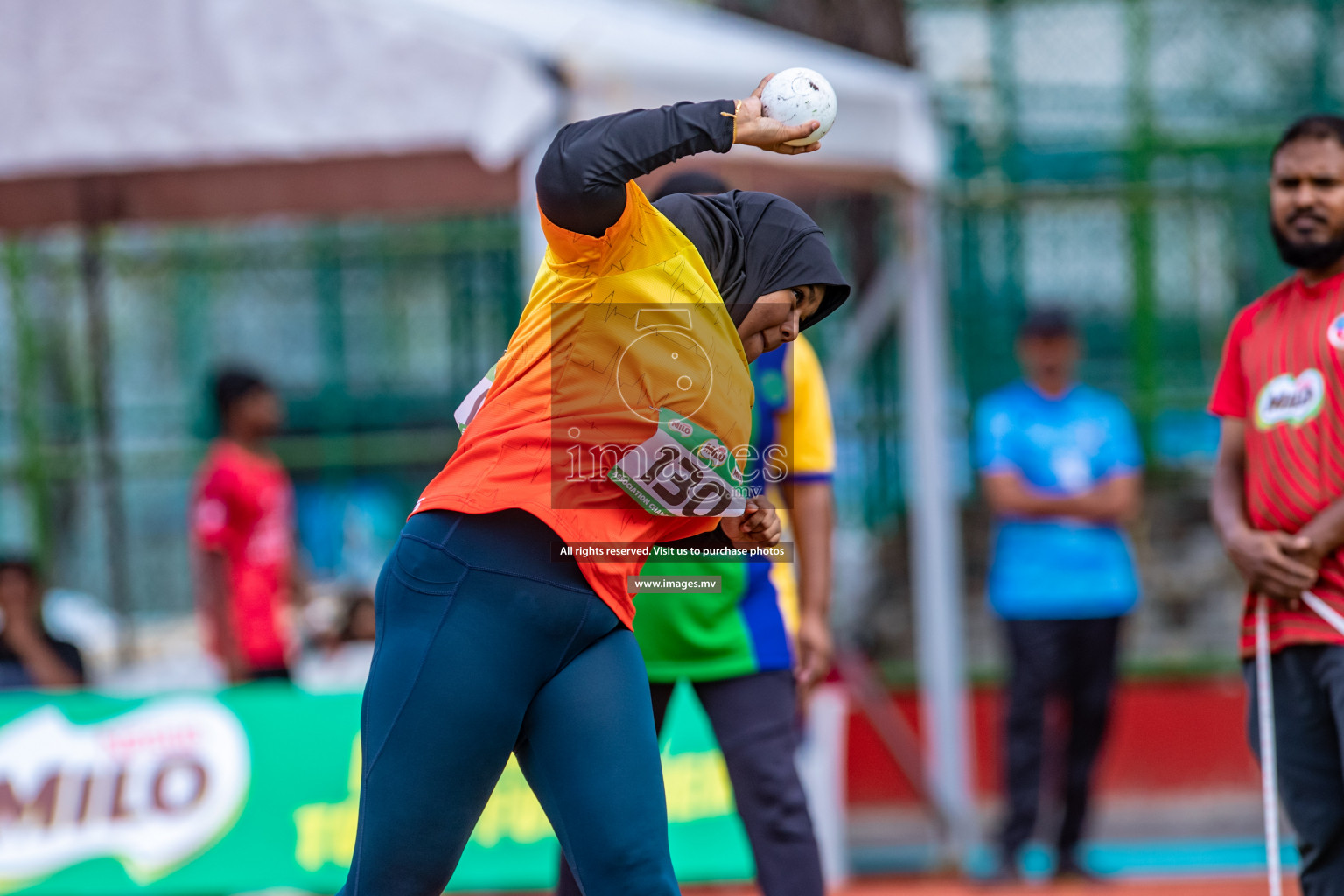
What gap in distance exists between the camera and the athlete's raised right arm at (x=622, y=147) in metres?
2.26

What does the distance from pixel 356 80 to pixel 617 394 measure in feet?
9.82

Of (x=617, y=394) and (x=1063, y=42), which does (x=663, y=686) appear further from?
(x=1063, y=42)

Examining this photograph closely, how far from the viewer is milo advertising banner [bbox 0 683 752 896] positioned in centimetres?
532

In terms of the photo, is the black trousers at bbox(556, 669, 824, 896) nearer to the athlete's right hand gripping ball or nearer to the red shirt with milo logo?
the red shirt with milo logo

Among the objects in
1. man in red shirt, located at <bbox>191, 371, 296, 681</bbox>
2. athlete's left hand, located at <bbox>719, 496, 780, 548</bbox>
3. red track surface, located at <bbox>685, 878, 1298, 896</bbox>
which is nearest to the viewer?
athlete's left hand, located at <bbox>719, 496, 780, 548</bbox>

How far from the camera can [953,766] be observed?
5.80 meters

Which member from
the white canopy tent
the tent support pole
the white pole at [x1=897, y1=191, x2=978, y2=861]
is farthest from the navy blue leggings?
the tent support pole

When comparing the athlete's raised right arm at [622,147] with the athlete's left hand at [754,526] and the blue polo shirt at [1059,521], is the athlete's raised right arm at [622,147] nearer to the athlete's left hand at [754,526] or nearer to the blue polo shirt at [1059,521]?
the athlete's left hand at [754,526]

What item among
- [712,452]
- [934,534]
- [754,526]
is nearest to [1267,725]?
[754,526]

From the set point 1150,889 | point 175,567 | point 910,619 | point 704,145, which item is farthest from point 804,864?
point 175,567

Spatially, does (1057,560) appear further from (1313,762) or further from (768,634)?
(768,634)

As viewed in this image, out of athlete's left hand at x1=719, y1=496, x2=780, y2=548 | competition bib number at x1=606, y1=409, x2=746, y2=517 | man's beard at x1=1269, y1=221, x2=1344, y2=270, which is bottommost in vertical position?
athlete's left hand at x1=719, y1=496, x2=780, y2=548

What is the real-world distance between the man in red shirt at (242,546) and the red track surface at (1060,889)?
2034 mm

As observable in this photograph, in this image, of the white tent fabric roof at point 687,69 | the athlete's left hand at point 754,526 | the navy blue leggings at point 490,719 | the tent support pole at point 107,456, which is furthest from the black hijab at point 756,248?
the tent support pole at point 107,456
